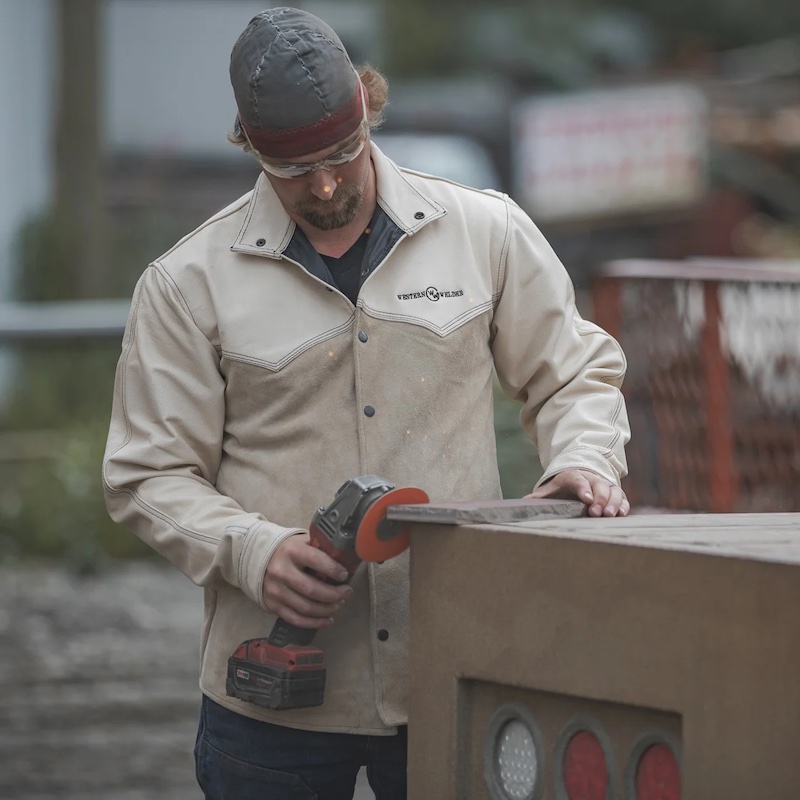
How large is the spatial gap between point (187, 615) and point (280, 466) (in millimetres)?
4800

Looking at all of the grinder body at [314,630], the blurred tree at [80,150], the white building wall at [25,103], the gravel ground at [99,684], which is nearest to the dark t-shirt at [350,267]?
the grinder body at [314,630]

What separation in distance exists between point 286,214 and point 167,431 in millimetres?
455

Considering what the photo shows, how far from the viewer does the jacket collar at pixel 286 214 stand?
3.06 m

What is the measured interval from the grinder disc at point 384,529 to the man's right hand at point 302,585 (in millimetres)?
75

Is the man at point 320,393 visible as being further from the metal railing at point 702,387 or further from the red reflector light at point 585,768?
the metal railing at point 702,387

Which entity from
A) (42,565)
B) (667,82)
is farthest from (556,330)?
(667,82)

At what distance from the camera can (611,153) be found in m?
17.6

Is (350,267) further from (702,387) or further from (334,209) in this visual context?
(702,387)

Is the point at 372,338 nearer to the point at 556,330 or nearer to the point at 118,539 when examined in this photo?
the point at 556,330

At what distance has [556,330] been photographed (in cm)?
314

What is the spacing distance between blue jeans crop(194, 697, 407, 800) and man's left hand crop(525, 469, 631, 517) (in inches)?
20.6

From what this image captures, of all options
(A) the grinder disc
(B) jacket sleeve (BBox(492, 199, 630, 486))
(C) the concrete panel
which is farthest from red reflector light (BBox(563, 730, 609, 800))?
(B) jacket sleeve (BBox(492, 199, 630, 486))

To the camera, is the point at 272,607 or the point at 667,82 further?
the point at 667,82

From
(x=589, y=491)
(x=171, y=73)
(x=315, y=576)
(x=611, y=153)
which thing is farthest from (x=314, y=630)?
(x=171, y=73)
